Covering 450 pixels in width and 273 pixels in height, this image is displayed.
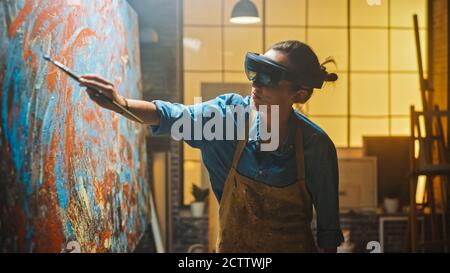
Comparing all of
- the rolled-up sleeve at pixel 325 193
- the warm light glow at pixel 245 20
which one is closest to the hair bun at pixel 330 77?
the rolled-up sleeve at pixel 325 193

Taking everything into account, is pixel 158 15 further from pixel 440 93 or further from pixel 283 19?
pixel 440 93

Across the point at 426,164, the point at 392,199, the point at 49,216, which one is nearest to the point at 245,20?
the point at 426,164

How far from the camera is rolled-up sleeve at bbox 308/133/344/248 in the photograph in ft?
7.75

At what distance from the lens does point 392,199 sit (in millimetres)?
6125

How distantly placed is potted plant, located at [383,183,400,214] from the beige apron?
155 inches

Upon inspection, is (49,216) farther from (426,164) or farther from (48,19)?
(426,164)

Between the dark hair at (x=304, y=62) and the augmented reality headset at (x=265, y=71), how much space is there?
4 centimetres

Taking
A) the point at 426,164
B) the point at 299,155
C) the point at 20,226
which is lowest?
the point at 20,226

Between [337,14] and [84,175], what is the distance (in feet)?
13.4

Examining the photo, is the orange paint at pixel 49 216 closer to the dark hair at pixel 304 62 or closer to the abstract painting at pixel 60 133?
the abstract painting at pixel 60 133

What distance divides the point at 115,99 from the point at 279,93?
0.63 meters

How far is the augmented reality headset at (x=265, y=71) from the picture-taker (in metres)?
2.24
